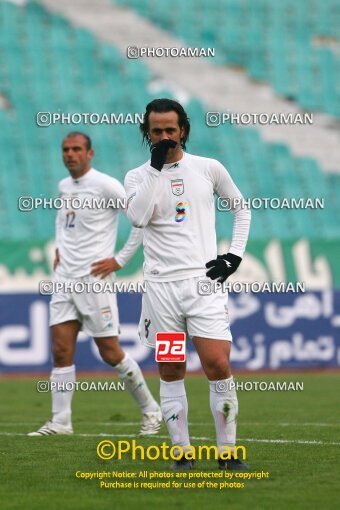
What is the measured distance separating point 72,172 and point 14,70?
1282 centimetres

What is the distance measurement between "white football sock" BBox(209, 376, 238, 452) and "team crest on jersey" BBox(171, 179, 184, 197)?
44.7 inches

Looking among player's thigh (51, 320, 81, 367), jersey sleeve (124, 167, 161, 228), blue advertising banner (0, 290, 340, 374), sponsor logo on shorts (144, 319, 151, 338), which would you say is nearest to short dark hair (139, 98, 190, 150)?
jersey sleeve (124, 167, 161, 228)

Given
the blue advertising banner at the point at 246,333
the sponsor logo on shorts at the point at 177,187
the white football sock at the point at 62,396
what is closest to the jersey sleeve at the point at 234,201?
the sponsor logo on shorts at the point at 177,187

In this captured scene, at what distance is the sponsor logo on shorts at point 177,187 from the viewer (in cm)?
666

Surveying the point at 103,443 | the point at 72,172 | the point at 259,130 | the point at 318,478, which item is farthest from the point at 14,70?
the point at 318,478

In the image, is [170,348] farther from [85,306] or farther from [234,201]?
[85,306]

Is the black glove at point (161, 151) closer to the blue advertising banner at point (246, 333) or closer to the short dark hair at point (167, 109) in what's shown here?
the short dark hair at point (167, 109)

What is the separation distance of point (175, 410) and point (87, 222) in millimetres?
3181

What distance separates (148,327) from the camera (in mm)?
6805

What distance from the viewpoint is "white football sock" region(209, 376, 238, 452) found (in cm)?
658

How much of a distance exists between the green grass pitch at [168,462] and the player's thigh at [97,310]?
2.73 feet

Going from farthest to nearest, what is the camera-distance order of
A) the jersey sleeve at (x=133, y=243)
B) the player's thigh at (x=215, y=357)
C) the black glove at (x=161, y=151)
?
the jersey sleeve at (x=133, y=243), the player's thigh at (x=215, y=357), the black glove at (x=161, y=151)

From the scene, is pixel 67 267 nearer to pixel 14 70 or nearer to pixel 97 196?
pixel 97 196

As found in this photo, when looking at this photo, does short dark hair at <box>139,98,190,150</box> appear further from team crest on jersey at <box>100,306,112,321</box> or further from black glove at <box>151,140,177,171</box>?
team crest on jersey at <box>100,306,112,321</box>
